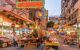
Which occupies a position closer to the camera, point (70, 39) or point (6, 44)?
point (6, 44)

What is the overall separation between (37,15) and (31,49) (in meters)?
68.0

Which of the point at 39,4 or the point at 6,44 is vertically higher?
the point at 39,4

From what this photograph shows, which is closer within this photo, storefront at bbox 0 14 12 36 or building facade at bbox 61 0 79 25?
storefront at bbox 0 14 12 36

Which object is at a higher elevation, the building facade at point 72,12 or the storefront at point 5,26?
the building facade at point 72,12

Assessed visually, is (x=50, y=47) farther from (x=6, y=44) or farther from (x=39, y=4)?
(x=6, y=44)

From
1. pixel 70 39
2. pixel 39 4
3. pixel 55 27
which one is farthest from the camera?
pixel 55 27

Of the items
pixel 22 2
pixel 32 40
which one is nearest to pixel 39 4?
pixel 22 2

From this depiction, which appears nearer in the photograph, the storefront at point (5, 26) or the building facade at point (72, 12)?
the storefront at point (5, 26)

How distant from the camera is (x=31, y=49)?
22922 millimetres

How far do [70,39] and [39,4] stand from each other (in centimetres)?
1921

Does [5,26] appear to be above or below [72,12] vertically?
below

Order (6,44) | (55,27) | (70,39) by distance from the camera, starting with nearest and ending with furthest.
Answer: (6,44) < (70,39) < (55,27)

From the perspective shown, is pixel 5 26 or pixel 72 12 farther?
pixel 72 12

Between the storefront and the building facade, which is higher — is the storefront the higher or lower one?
the lower one
